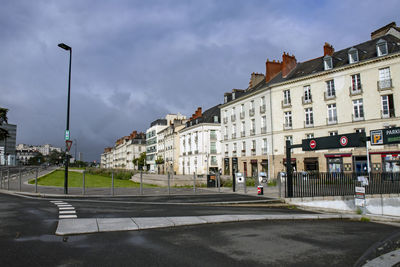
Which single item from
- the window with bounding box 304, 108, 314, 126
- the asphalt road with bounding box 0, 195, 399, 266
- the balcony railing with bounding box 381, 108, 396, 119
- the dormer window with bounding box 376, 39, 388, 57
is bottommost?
the asphalt road with bounding box 0, 195, 399, 266

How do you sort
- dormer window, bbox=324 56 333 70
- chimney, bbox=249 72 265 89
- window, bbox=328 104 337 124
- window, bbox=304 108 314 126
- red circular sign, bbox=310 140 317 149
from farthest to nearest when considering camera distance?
chimney, bbox=249 72 265 89
window, bbox=304 108 314 126
dormer window, bbox=324 56 333 70
window, bbox=328 104 337 124
red circular sign, bbox=310 140 317 149

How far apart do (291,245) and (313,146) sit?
32.1 ft

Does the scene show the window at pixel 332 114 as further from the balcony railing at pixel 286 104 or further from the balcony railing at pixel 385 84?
the balcony railing at pixel 385 84

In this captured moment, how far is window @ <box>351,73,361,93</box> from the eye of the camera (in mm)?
35406

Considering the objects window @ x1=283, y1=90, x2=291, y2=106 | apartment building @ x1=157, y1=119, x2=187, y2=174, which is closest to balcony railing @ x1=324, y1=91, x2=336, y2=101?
window @ x1=283, y1=90, x2=291, y2=106

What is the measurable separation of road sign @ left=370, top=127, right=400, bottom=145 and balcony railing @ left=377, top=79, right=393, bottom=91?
2376 centimetres

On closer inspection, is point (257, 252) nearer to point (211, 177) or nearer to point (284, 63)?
point (211, 177)

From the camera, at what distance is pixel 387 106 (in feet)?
108

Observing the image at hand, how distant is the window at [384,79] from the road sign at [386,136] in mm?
23799

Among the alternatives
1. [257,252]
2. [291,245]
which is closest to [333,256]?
[291,245]

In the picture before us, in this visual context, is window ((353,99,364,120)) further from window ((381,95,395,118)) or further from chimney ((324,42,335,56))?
chimney ((324,42,335,56))

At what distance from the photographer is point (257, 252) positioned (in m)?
5.88

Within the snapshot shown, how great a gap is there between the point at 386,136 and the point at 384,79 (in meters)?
24.4

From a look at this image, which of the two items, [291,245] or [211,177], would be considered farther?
[211,177]
